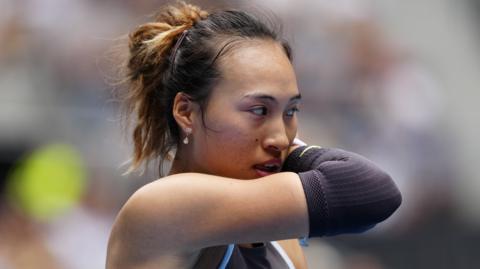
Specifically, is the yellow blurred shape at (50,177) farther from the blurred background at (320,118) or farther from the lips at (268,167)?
the lips at (268,167)

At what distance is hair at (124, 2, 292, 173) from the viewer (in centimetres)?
198

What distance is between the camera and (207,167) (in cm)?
197

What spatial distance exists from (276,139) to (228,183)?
192 millimetres

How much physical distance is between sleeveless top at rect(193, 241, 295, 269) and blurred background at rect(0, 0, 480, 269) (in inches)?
98.0

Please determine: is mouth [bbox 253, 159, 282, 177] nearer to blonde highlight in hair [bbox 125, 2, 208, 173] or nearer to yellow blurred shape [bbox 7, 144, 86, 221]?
blonde highlight in hair [bbox 125, 2, 208, 173]

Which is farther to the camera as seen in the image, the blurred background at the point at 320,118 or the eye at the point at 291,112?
the blurred background at the point at 320,118

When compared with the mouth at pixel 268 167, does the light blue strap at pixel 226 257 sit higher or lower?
lower

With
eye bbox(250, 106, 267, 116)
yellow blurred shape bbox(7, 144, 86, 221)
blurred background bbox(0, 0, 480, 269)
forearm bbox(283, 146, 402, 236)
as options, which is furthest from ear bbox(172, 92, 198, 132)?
yellow blurred shape bbox(7, 144, 86, 221)

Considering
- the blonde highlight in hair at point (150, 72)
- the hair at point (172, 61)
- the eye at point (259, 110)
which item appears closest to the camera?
the eye at point (259, 110)

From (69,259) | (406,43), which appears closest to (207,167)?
(69,259)

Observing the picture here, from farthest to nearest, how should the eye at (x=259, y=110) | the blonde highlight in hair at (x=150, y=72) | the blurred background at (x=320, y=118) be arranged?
the blurred background at (x=320, y=118)
the blonde highlight in hair at (x=150, y=72)
the eye at (x=259, y=110)

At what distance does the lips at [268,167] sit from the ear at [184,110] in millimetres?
200

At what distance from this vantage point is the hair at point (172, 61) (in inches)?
77.8

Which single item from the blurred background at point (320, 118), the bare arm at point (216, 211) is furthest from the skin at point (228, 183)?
the blurred background at point (320, 118)
